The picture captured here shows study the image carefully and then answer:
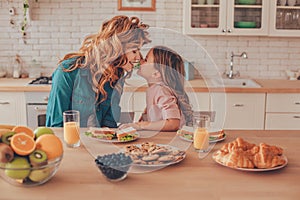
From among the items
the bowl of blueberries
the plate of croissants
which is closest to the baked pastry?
the plate of croissants

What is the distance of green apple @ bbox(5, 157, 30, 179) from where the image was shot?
1.36 meters

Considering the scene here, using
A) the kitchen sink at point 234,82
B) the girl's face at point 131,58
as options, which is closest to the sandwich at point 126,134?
the girl's face at point 131,58

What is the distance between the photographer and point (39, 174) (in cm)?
139

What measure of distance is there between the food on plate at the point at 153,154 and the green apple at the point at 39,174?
0.35 metres

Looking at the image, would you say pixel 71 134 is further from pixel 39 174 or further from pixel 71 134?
pixel 39 174

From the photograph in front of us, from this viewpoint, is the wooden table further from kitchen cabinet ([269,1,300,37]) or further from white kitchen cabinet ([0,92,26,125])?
kitchen cabinet ([269,1,300,37])

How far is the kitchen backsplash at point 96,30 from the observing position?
4.08 metres

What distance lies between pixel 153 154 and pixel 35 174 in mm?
484

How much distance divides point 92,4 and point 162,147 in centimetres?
263

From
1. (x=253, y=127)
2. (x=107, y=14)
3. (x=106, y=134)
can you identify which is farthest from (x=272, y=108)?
(x=106, y=134)

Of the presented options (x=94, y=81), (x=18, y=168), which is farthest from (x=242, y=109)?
(x=18, y=168)

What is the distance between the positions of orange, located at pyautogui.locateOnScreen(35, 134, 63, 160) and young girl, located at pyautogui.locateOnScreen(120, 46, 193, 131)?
2.42ft

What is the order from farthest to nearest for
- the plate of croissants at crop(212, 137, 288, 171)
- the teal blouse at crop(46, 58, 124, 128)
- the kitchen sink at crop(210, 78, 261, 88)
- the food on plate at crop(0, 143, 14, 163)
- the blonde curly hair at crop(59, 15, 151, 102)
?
1. the kitchen sink at crop(210, 78, 261, 88)
2. the teal blouse at crop(46, 58, 124, 128)
3. the blonde curly hair at crop(59, 15, 151, 102)
4. the plate of croissants at crop(212, 137, 288, 171)
5. the food on plate at crop(0, 143, 14, 163)

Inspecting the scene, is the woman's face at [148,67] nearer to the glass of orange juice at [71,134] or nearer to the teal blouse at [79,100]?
the teal blouse at [79,100]
